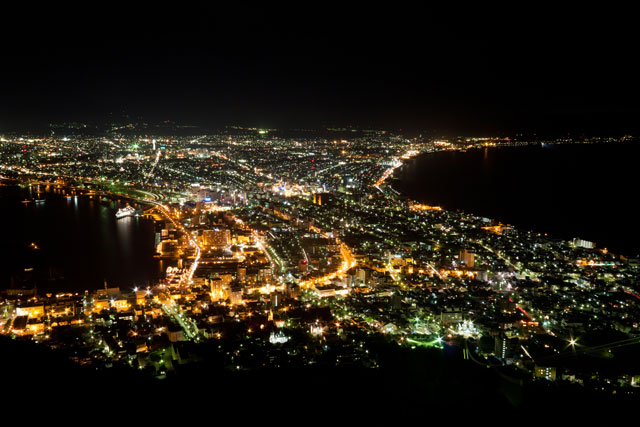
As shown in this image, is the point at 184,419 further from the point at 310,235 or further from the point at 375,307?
the point at 310,235

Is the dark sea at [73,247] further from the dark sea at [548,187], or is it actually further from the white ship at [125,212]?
the dark sea at [548,187]

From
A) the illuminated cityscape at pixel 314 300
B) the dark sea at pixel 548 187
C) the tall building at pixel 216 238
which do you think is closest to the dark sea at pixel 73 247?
the illuminated cityscape at pixel 314 300

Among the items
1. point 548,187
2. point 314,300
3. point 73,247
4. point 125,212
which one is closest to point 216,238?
point 73,247

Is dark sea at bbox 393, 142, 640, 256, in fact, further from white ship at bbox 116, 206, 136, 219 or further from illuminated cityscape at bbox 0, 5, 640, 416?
white ship at bbox 116, 206, 136, 219

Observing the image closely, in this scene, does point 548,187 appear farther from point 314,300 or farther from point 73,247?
Result: point 73,247

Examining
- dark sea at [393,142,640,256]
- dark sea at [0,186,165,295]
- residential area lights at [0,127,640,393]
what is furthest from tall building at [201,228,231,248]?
dark sea at [393,142,640,256]

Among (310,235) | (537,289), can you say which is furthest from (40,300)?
(537,289)
